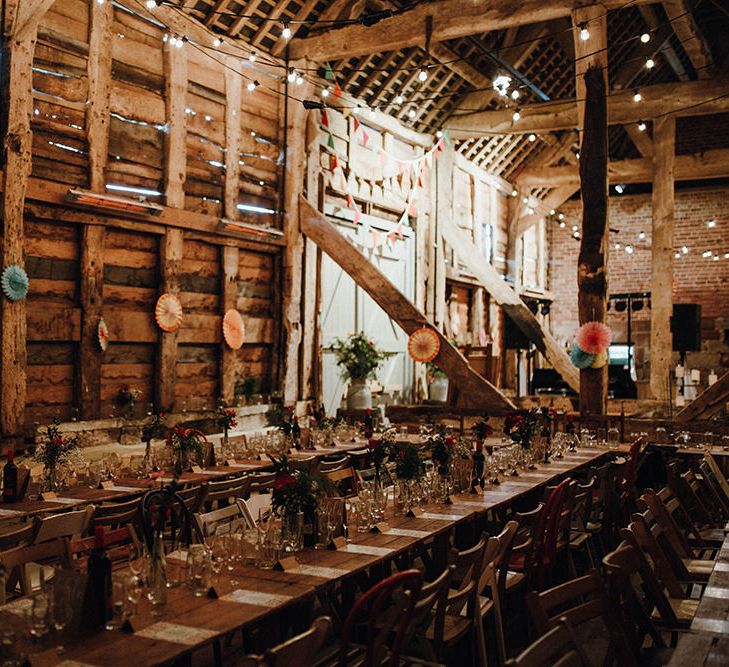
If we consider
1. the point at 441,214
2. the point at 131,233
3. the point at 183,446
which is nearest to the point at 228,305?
the point at 131,233

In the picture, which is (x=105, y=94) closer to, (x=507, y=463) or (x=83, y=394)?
(x=83, y=394)

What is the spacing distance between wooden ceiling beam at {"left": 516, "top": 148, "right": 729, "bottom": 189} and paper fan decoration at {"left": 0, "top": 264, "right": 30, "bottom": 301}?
11.7 metres

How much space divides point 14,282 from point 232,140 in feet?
11.9

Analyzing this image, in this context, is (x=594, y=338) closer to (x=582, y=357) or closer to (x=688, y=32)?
(x=582, y=357)

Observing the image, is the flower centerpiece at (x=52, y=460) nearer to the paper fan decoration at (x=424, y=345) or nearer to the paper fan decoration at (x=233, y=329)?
the paper fan decoration at (x=233, y=329)

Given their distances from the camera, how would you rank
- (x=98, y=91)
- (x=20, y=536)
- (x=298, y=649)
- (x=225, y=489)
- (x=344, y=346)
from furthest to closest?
(x=344, y=346) < (x=98, y=91) < (x=225, y=489) < (x=20, y=536) < (x=298, y=649)

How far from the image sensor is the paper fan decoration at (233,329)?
32.5 feet

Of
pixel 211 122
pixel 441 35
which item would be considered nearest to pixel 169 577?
pixel 211 122

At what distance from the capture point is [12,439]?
7.37 m

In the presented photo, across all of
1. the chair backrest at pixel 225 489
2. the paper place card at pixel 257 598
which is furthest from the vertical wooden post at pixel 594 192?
the paper place card at pixel 257 598

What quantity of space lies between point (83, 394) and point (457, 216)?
29.1 feet

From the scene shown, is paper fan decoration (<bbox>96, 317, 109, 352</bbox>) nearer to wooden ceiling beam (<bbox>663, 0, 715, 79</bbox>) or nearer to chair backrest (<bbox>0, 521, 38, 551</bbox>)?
chair backrest (<bbox>0, 521, 38, 551</bbox>)

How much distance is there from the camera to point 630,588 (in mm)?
3479

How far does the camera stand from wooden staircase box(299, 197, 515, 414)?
1023 centimetres
